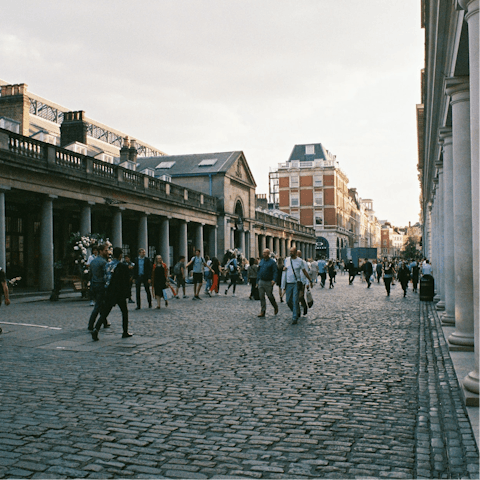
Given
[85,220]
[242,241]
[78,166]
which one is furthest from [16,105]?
[242,241]

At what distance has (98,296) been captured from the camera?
10875 mm

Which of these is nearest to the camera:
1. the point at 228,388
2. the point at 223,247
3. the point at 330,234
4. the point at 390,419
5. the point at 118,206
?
the point at 390,419

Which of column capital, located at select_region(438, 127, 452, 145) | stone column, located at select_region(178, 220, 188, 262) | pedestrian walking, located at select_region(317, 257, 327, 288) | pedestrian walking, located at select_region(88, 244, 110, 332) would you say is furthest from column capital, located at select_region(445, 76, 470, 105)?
stone column, located at select_region(178, 220, 188, 262)

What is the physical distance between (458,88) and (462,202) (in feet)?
5.30

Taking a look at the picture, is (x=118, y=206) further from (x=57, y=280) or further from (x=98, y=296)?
(x=98, y=296)

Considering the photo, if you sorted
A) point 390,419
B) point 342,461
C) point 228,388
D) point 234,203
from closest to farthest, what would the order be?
point 342,461 < point 390,419 < point 228,388 < point 234,203

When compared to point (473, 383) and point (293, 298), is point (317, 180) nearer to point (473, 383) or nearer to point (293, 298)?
point (293, 298)

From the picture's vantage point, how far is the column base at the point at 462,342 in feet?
26.1

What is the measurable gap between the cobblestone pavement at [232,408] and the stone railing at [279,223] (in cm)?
4529

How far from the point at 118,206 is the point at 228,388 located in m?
22.9

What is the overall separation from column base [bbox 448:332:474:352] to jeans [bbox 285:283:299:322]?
15.7 ft

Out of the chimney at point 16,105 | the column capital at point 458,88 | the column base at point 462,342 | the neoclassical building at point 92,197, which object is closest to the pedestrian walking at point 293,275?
the column base at point 462,342

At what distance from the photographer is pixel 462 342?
7992 mm

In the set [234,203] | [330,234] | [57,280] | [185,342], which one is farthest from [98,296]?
[330,234]
